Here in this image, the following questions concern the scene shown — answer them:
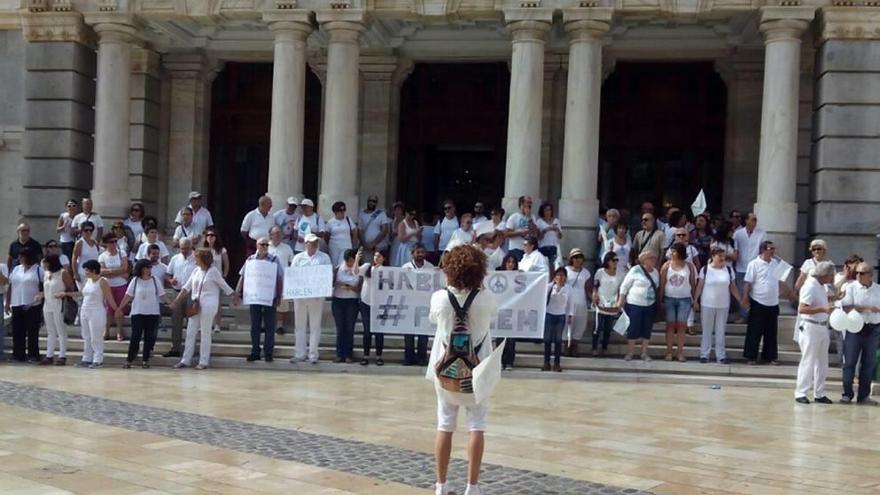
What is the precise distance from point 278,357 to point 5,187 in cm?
992

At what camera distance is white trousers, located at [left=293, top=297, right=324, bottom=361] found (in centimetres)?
1513

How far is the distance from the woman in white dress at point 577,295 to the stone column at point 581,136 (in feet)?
8.03

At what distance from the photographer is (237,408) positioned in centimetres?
1114

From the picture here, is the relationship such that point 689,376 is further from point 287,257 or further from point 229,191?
point 229,191

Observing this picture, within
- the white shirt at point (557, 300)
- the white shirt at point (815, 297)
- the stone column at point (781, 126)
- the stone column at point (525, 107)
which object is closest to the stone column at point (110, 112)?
the stone column at point (525, 107)

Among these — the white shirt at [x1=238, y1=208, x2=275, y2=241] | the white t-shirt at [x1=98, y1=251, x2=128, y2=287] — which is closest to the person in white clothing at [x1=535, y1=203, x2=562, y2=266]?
the white shirt at [x1=238, y1=208, x2=275, y2=241]

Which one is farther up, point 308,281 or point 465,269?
point 465,269

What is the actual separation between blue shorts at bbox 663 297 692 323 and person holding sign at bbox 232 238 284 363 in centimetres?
616

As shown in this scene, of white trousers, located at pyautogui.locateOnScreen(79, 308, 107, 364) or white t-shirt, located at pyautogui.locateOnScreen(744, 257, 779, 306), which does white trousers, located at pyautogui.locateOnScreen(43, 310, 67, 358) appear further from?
white t-shirt, located at pyautogui.locateOnScreen(744, 257, 779, 306)

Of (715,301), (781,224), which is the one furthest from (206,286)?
(781,224)

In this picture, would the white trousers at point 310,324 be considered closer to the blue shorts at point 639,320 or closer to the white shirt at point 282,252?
the white shirt at point 282,252

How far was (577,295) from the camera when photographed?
49.2 feet

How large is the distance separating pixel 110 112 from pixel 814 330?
13699 millimetres

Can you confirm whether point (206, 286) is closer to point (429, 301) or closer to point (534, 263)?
point (429, 301)
